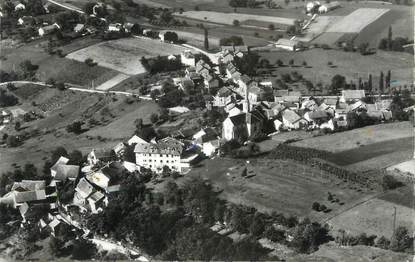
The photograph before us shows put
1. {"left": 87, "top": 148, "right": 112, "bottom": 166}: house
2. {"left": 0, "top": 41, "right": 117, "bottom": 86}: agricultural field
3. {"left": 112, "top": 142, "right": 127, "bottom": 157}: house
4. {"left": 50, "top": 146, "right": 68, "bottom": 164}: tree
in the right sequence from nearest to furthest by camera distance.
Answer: {"left": 87, "top": 148, "right": 112, "bottom": 166}: house → {"left": 112, "top": 142, "right": 127, "bottom": 157}: house → {"left": 50, "top": 146, "right": 68, "bottom": 164}: tree → {"left": 0, "top": 41, "right": 117, "bottom": 86}: agricultural field

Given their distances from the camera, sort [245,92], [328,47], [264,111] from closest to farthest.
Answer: [264,111] → [245,92] → [328,47]

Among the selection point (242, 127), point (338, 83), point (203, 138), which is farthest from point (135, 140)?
point (338, 83)

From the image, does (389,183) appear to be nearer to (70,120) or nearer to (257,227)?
(257,227)

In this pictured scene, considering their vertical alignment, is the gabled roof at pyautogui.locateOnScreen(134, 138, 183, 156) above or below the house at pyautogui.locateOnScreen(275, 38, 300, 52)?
below

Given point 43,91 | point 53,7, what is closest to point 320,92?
point 43,91

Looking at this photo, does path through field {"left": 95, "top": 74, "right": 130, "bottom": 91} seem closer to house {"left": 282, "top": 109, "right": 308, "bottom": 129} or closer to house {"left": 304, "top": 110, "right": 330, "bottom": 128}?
house {"left": 282, "top": 109, "right": 308, "bottom": 129}

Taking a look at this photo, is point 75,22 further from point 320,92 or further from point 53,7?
point 320,92

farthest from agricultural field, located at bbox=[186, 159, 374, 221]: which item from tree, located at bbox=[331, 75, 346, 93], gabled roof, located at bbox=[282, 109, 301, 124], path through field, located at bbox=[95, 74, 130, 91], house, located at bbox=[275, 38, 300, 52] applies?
house, located at bbox=[275, 38, 300, 52]

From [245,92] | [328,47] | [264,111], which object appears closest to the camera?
[264,111]
